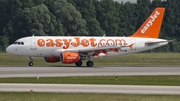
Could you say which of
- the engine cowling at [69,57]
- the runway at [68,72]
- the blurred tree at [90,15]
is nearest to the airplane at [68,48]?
the engine cowling at [69,57]

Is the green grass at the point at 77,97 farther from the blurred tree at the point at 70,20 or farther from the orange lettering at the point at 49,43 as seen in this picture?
the blurred tree at the point at 70,20

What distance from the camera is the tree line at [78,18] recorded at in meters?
106

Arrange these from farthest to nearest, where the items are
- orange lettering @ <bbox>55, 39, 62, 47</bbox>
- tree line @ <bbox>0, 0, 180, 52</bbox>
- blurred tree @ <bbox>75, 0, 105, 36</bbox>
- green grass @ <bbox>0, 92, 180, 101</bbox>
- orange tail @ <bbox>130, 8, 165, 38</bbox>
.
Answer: blurred tree @ <bbox>75, 0, 105, 36</bbox>
tree line @ <bbox>0, 0, 180, 52</bbox>
orange tail @ <bbox>130, 8, 165, 38</bbox>
orange lettering @ <bbox>55, 39, 62, 47</bbox>
green grass @ <bbox>0, 92, 180, 101</bbox>

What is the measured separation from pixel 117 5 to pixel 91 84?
107988 mm

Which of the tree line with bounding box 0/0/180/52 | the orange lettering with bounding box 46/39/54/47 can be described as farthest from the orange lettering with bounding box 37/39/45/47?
the tree line with bounding box 0/0/180/52

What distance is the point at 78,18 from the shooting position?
4483 inches

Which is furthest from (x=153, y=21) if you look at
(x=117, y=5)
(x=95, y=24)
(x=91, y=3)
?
(x=117, y=5)

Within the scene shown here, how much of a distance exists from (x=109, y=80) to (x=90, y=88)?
681cm

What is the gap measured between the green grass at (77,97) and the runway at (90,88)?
1.70m

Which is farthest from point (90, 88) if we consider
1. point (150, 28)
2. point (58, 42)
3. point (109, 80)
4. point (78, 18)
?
point (78, 18)

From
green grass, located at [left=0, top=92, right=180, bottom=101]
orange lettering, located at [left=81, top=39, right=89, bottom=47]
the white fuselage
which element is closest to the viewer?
green grass, located at [left=0, top=92, right=180, bottom=101]

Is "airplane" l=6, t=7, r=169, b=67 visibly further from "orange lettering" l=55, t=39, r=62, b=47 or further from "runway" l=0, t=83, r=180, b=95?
"runway" l=0, t=83, r=180, b=95

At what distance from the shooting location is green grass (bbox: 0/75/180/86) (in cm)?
3666

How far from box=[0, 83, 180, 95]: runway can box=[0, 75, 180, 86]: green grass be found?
260 centimetres
